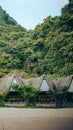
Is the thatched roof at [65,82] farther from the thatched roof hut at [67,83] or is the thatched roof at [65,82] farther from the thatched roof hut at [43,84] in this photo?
the thatched roof hut at [43,84]

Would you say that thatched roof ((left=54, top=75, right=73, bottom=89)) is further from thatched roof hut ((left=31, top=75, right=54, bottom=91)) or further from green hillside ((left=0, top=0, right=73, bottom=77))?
green hillside ((left=0, top=0, right=73, bottom=77))

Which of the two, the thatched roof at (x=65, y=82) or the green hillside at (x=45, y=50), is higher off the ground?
the green hillside at (x=45, y=50)

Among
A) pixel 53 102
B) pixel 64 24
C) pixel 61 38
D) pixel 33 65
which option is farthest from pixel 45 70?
pixel 53 102

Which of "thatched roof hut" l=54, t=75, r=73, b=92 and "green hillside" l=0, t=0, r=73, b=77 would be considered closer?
"thatched roof hut" l=54, t=75, r=73, b=92

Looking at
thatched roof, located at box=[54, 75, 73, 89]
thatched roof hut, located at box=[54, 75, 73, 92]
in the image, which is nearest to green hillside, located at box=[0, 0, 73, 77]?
thatched roof, located at box=[54, 75, 73, 89]

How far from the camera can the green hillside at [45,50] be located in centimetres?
6234

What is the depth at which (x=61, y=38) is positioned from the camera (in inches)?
2581

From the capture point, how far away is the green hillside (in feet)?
205

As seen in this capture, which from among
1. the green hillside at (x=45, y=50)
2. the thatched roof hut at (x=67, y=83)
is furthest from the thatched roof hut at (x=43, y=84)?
the green hillside at (x=45, y=50)

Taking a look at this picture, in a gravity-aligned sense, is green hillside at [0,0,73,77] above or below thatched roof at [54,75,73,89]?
above

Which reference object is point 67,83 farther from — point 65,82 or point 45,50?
point 45,50

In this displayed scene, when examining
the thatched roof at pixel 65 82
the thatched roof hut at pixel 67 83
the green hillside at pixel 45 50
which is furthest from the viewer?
the green hillside at pixel 45 50

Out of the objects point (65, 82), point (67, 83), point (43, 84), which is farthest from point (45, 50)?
point (43, 84)

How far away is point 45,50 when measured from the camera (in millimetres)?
Answer: 71062
